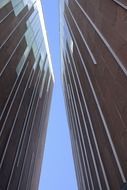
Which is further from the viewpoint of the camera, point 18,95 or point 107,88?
point 18,95

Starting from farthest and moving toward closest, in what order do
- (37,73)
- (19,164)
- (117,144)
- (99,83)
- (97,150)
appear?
(37,73), (19,164), (97,150), (99,83), (117,144)

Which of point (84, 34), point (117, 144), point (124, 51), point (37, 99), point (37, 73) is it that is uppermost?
point (37, 73)

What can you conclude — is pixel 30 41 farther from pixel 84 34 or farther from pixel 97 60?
pixel 97 60

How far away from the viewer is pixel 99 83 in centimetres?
1323

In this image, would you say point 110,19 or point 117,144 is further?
point 110,19

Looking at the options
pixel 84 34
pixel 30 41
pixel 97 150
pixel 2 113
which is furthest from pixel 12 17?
pixel 97 150

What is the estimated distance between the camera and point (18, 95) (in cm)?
2025

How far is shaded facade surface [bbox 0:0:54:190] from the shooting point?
16.7 m

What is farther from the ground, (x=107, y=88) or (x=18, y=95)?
(x=18, y=95)

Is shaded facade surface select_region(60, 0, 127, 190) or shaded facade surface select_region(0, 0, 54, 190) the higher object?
shaded facade surface select_region(0, 0, 54, 190)

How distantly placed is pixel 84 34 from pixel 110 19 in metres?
6.64

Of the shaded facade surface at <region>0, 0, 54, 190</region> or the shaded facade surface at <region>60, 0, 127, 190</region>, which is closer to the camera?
the shaded facade surface at <region>60, 0, 127, 190</region>

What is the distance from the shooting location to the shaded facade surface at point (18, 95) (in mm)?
16688

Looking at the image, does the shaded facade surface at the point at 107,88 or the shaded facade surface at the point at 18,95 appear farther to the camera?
the shaded facade surface at the point at 18,95
